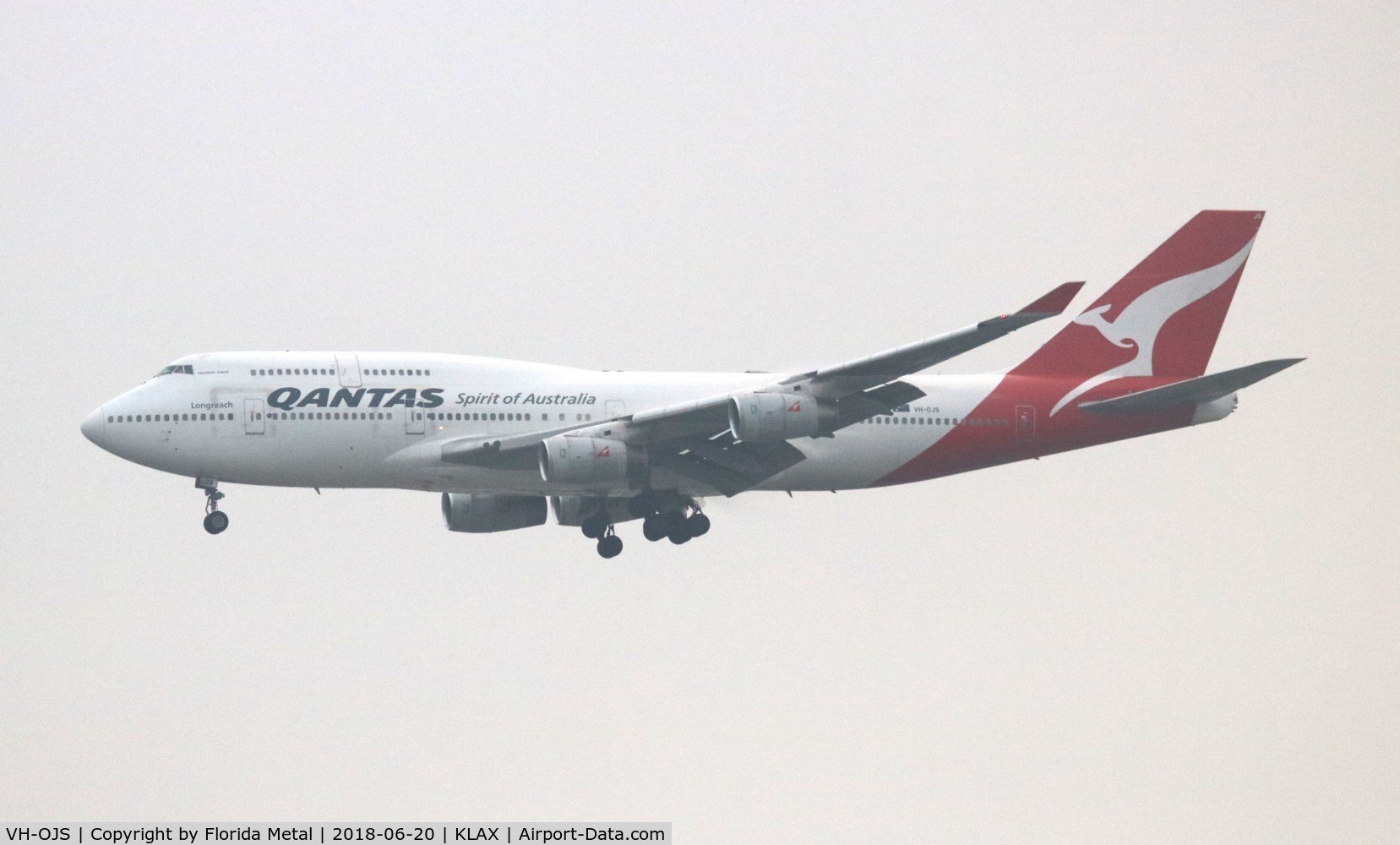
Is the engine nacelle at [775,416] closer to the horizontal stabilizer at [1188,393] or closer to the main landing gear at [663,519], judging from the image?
the main landing gear at [663,519]

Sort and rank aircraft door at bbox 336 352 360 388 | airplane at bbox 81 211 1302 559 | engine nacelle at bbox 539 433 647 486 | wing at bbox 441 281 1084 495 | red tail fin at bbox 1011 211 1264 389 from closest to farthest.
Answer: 1. wing at bbox 441 281 1084 495
2. engine nacelle at bbox 539 433 647 486
3. airplane at bbox 81 211 1302 559
4. aircraft door at bbox 336 352 360 388
5. red tail fin at bbox 1011 211 1264 389

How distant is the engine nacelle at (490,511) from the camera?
61406 mm

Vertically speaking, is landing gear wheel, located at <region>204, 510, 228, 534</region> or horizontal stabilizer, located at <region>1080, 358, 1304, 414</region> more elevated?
horizontal stabilizer, located at <region>1080, 358, 1304, 414</region>

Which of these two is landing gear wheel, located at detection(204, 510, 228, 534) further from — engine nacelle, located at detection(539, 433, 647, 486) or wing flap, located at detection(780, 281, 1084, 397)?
wing flap, located at detection(780, 281, 1084, 397)

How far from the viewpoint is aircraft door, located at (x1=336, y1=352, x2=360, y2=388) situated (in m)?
56.3

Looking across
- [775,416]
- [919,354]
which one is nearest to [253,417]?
[775,416]

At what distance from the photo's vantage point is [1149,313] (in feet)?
204

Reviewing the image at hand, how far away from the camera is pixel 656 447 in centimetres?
5634

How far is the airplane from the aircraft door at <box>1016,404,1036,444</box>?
0.19 ft

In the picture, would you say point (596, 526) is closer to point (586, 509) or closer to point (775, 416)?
point (586, 509)

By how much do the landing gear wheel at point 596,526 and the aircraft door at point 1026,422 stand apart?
41.8 feet

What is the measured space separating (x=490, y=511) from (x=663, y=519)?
5.61 m

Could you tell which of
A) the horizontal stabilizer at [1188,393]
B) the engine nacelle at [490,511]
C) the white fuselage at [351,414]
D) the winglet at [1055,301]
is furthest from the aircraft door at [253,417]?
the horizontal stabilizer at [1188,393]

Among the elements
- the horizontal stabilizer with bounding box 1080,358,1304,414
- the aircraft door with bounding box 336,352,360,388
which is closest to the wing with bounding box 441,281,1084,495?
the aircraft door with bounding box 336,352,360,388
